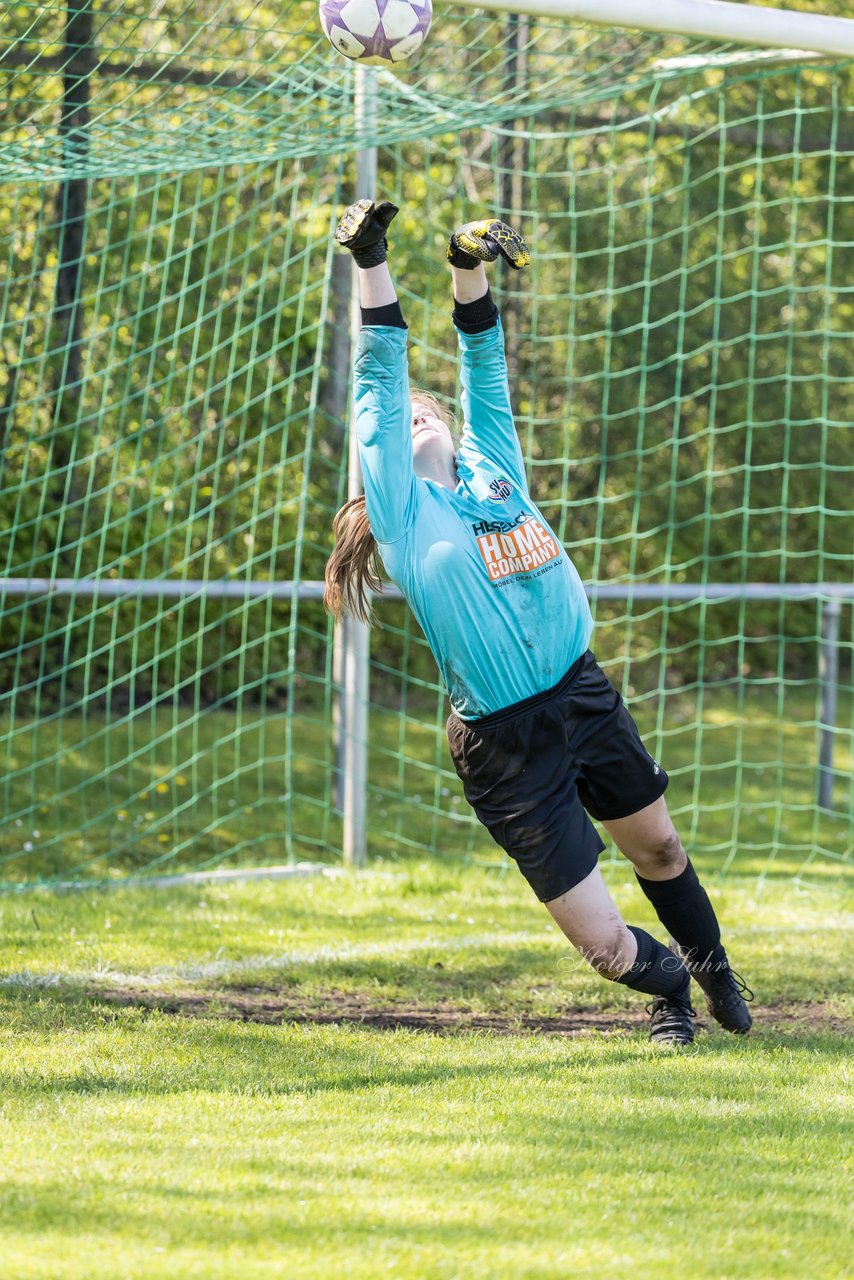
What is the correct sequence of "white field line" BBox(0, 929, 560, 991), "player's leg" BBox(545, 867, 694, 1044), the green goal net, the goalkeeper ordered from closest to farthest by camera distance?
the goalkeeper
"player's leg" BBox(545, 867, 694, 1044)
"white field line" BBox(0, 929, 560, 991)
the green goal net

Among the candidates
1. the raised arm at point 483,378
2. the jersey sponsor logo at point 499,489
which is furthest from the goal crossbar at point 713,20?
the jersey sponsor logo at point 499,489

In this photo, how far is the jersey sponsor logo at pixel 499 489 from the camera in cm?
377

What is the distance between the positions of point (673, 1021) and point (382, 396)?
1.83 metres

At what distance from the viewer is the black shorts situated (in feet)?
12.1

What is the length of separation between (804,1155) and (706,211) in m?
10.5

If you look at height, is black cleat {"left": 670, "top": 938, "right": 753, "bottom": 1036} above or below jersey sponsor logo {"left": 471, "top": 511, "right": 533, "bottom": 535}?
below

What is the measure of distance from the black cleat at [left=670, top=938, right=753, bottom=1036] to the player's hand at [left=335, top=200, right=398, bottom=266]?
6.59 ft

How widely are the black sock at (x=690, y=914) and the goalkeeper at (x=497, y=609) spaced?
0.10m

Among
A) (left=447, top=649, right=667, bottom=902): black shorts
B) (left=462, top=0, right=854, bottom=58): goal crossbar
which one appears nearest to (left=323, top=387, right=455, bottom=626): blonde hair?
(left=447, top=649, right=667, bottom=902): black shorts

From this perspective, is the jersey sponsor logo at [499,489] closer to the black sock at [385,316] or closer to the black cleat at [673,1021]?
the black sock at [385,316]

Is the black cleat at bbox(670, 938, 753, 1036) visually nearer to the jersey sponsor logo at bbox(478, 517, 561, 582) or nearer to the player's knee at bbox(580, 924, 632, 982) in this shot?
the player's knee at bbox(580, 924, 632, 982)

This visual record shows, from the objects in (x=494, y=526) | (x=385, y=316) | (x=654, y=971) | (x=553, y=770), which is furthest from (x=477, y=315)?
(x=654, y=971)

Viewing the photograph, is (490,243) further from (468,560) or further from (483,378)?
(468,560)

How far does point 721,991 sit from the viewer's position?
4.06 m
